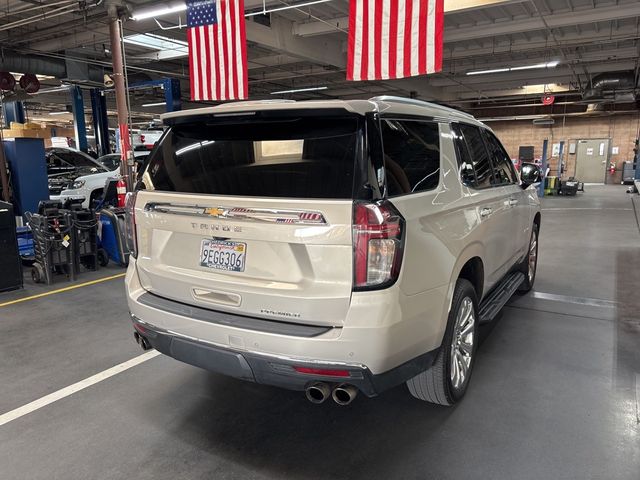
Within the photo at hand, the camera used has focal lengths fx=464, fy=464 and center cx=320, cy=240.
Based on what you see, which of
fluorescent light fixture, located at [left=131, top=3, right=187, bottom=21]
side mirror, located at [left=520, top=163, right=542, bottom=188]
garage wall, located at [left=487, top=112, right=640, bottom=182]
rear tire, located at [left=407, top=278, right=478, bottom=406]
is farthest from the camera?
garage wall, located at [left=487, top=112, right=640, bottom=182]

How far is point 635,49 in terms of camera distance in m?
14.8

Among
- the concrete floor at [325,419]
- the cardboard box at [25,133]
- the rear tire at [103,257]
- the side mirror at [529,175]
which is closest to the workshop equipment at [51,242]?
the rear tire at [103,257]

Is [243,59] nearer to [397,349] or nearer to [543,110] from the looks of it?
[397,349]

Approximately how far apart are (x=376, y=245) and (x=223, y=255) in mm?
759

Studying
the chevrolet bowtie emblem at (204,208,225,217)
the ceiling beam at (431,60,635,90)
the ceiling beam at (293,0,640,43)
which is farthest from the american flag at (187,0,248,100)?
the ceiling beam at (431,60,635,90)

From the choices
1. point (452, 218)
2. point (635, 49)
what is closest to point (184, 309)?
point (452, 218)

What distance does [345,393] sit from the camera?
82.2 inches

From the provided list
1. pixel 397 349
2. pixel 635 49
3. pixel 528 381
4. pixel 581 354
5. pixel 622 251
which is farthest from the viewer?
pixel 635 49

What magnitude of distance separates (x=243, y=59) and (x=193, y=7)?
1177mm

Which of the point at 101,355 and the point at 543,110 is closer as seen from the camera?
the point at 101,355

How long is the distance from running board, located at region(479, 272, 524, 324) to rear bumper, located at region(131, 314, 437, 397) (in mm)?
1103

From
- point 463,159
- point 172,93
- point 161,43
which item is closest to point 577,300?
point 463,159

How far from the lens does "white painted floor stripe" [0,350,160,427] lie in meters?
2.91

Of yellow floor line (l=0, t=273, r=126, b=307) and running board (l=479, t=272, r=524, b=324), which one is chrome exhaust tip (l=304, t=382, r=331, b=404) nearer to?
running board (l=479, t=272, r=524, b=324)
